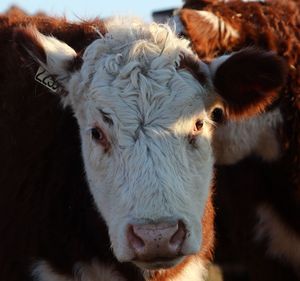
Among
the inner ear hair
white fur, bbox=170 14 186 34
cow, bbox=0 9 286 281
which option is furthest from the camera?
white fur, bbox=170 14 186 34

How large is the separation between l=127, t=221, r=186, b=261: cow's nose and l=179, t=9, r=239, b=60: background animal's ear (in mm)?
2728

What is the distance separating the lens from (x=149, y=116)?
4.55 m

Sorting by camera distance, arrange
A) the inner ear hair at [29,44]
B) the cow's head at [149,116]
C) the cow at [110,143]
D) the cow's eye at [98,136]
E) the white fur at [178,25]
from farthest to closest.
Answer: the white fur at [178,25] → the inner ear hair at [29,44] → the cow's eye at [98,136] → the cow at [110,143] → the cow's head at [149,116]

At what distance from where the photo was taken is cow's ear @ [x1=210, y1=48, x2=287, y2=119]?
491 centimetres

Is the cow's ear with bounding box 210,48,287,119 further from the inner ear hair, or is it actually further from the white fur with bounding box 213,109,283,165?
the white fur with bounding box 213,109,283,165

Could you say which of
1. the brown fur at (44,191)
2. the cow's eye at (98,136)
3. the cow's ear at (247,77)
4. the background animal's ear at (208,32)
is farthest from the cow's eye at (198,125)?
the background animal's ear at (208,32)

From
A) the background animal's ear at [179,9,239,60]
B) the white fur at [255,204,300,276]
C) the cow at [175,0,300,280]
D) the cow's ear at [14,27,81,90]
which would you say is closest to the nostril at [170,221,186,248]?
the cow's ear at [14,27,81,90]

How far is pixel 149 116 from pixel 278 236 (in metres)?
2.74

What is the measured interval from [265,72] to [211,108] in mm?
380

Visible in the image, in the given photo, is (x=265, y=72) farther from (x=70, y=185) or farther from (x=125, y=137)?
(x=70, y=185)

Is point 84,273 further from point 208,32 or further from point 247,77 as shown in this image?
point 208,32

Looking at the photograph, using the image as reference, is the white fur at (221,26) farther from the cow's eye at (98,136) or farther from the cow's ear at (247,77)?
the cow's eye at (98,136)

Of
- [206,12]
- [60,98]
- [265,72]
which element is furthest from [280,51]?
[60,98]

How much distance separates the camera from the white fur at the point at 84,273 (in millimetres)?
4969
